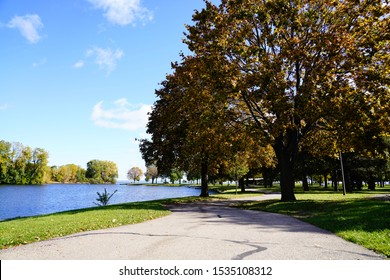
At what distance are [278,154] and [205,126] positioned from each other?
253 inches

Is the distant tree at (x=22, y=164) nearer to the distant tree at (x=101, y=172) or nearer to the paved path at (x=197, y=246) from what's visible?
the distant tree at (x=101, y=172)

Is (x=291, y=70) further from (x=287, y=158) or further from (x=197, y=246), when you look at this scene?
(x=197, y=246)

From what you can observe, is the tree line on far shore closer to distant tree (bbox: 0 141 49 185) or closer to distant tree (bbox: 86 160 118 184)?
distant tree (bbox: 0 141 49 185)

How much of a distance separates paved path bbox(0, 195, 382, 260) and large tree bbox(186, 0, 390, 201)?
31.9ft

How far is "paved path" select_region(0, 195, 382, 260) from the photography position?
7.09m

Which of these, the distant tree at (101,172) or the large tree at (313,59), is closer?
the large tree at (313,59)

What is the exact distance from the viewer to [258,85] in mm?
19062

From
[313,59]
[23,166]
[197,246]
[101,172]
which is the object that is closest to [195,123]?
[313,59]

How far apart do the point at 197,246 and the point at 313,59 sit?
51.7ft

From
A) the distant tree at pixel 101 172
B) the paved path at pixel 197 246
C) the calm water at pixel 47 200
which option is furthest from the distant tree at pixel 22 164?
the paved path at pixel 197 246

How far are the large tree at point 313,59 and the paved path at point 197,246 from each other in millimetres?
9730

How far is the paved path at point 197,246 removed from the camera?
7.09 metres

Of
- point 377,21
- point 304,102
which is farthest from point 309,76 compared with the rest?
point 377,21
